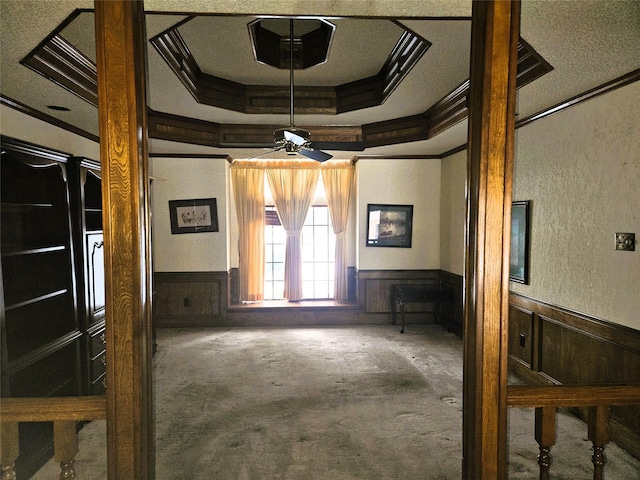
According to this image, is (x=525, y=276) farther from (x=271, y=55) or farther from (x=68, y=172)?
(x=68, y=172)

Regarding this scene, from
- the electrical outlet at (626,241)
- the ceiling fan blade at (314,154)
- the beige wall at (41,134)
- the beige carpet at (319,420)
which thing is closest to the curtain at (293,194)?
the beige carpet at (319,420)

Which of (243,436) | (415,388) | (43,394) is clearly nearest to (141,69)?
(243,436)

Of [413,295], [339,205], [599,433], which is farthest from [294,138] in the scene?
[339,205]

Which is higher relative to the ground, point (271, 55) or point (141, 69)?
point (271, 55)

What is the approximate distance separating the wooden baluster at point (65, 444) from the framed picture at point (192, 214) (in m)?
5.14

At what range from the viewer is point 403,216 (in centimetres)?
649

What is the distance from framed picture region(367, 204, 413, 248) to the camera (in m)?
6.48

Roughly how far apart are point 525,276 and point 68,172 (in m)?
4.06

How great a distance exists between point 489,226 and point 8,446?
1.56 meters

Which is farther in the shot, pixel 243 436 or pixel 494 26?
pixel 243 436

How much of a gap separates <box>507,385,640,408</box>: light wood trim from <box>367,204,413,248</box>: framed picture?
202 inches

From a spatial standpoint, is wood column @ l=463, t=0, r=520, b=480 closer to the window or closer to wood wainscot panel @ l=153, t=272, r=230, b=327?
wood wainscot panel @ l=153, t=272, r=230, b=327

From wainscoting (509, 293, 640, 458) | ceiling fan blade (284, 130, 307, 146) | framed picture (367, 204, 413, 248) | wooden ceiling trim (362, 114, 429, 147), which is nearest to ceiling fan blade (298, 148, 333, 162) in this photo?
ceiling fan blade (284, 130, 307, 146)

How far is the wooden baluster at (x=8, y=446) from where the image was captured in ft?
4.20
